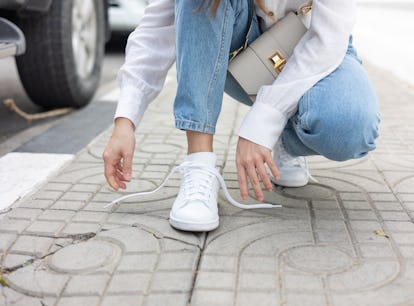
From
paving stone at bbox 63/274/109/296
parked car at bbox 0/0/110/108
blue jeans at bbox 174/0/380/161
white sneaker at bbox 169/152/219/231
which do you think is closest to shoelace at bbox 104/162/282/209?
white sneaker at bbox 169/152/219/231

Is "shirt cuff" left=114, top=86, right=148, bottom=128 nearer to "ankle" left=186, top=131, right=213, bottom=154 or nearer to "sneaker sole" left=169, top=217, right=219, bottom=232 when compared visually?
"ankle" left=186, top=131, right=213, bottom=154

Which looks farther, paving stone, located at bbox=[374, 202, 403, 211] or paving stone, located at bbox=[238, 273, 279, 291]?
paving stone, located at bbox=[374, 202, 403, 211]

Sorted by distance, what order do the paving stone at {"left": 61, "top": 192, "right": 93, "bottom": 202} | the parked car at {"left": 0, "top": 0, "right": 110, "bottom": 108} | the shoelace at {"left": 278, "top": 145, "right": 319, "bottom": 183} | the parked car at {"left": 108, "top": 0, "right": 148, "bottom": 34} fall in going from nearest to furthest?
1. the paving stone at {"left": 61, "top": 192, "right": 93, "bottom": 202}
2. the shoelace at {"left": 278, "top": 145, "right": 319, "bottom": 183}
3. the parked car at {"left": 0, "top": 0, "right": 110, "bottom": 108}
4. the parked car at {"left": 108, "top": 0, "right": 148, "bottom": 34}

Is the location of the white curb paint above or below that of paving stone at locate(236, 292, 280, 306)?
below

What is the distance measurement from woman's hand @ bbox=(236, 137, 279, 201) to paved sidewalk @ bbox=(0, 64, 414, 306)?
0.15 meters

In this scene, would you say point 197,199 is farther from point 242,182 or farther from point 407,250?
point 407,250

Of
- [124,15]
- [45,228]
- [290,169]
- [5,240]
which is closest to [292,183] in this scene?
[290,169]

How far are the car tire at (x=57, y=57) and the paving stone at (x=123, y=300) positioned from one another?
175 cm

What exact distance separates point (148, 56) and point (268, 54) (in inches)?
13.3

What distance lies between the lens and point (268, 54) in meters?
1.60

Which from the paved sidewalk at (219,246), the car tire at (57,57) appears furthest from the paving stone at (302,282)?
the car tire at (57,57)

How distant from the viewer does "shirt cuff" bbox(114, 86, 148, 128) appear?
160 cm

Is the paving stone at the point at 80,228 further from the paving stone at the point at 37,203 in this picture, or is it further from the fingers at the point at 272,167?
the fingers at the point at 272,167

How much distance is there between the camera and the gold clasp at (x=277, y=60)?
5.23 feet
